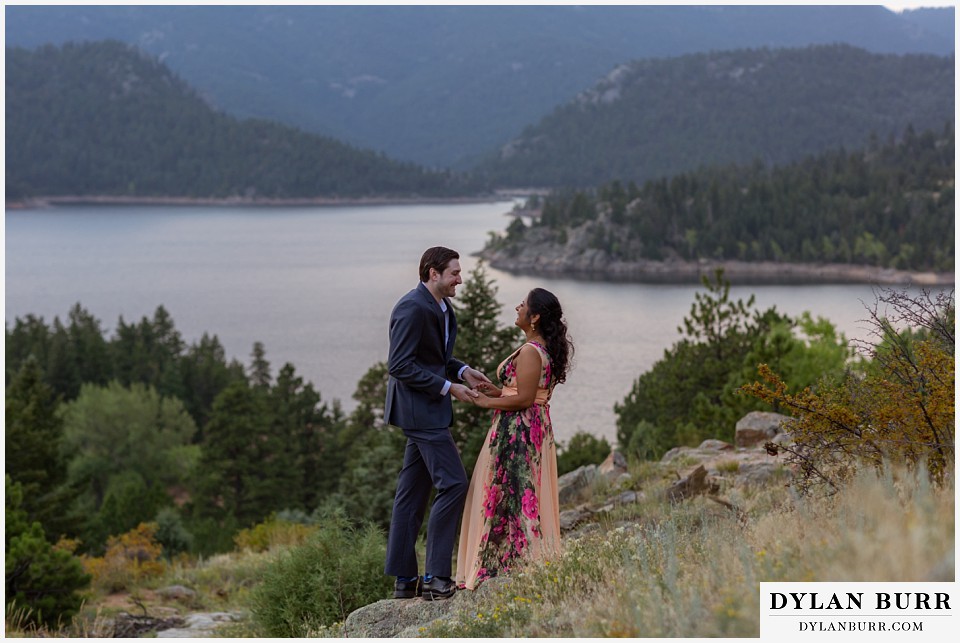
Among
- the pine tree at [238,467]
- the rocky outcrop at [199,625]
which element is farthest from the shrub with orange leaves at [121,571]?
the pine tree at [238,467]

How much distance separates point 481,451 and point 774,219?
496ft

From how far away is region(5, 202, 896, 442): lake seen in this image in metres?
67.9

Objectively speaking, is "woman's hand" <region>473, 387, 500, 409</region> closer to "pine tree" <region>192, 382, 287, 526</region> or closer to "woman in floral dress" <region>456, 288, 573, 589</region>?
"woman in floral dress" <region>456, 288, 573, 589</region>

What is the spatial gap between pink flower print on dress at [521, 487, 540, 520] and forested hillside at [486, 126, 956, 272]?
12887 cm

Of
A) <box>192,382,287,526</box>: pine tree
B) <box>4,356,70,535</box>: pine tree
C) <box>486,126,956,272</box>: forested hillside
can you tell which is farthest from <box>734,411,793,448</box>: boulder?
<box>486,126,956,272</box>: forested hillside

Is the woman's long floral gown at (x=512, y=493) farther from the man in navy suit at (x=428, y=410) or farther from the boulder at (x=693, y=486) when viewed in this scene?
the boulder at (x=693, y=486)

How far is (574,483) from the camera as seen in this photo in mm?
12523

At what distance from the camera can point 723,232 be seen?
147750mm

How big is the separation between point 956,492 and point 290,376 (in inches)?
1965

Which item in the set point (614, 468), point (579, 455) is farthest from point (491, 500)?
point (579, 455)

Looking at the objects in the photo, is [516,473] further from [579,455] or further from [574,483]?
[579,455]

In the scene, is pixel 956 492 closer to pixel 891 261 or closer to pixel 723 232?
pixel 891 261

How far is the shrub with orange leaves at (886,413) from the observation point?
297 inches

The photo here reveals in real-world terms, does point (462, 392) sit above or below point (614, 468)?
above
